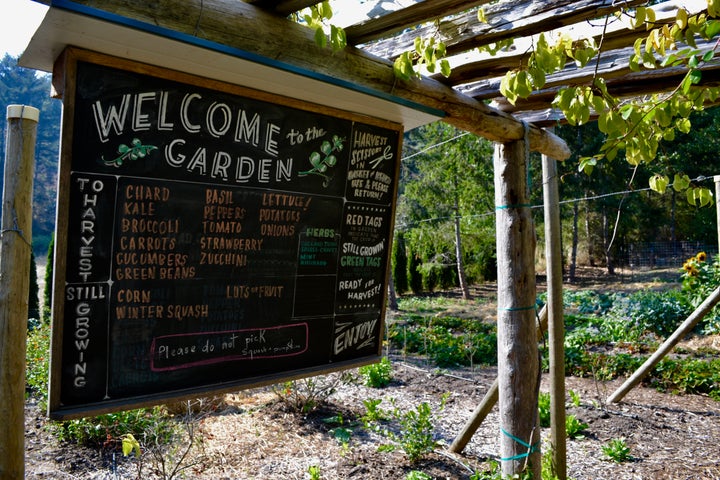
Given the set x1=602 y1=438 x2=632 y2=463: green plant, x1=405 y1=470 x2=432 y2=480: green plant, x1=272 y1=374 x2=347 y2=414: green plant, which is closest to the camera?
x1=405 y1=470 x2=432 y2=480: green plant

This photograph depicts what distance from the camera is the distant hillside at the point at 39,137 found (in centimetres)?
4175

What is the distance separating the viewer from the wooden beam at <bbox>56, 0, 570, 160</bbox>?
1.89 m

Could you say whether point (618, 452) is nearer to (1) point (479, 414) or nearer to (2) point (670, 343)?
(1) point (479, 414)

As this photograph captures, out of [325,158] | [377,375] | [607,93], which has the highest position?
[607,93]

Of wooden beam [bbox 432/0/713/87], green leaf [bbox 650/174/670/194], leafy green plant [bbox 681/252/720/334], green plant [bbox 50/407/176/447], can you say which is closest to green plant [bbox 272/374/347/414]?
green plant [bbox 50/407/176/447]

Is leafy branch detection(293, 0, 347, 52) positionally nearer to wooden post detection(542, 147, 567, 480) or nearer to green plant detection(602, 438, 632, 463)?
wooden post detection(542, 147, 567, 480)

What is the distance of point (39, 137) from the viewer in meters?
41.3

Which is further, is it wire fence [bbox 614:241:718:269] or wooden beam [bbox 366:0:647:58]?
wire fence [bbox 614:241:718:269]

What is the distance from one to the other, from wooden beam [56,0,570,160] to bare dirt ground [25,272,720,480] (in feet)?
9.49

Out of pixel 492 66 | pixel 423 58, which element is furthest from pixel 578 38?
pixel 423 58

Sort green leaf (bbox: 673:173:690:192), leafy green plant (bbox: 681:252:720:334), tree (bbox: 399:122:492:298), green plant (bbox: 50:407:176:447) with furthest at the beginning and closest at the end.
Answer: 1. tree (bbox: 399:122:492:298)
2. leafy green plant (bbox: 681:252:720:334)
3. green plant (bbox: 50:407:176:447)
4. green leaf (bbox: 673:173:690:192)

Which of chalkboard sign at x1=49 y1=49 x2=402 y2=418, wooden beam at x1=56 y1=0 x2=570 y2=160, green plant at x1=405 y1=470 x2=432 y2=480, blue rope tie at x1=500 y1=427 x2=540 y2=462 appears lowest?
green plant at x1=405 y1=470 x2=432 y2=480

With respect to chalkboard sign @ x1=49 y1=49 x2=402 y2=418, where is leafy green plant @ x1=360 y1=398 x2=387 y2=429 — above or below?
below

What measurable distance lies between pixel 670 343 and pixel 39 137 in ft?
152
